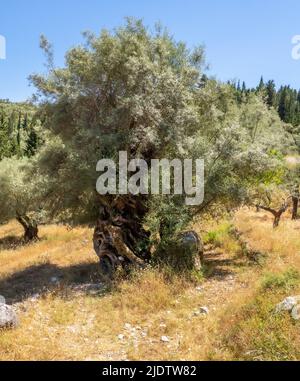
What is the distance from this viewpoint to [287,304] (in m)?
6.82

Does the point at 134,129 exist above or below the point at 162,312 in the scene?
above

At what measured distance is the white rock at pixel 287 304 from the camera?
6719 millimetres

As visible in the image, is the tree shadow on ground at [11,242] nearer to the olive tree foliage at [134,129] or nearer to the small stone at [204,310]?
the olive tree foliage at [134,129]

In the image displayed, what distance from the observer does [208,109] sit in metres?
13.3

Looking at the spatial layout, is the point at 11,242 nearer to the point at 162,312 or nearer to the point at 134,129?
the point at 134,129

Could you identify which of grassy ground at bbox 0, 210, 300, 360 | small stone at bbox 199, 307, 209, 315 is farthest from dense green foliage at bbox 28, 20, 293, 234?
small stone at bbox 199, 307, 209, 315

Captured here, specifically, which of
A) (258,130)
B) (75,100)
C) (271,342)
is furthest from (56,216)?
(258,130)

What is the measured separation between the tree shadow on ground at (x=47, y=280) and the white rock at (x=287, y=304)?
5.90 metres

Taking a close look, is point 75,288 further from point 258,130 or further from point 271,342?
point 258,130

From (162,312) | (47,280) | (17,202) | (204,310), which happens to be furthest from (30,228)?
(204,310)

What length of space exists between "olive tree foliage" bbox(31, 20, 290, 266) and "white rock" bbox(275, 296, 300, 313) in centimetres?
474

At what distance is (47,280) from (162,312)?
5404 millimetres

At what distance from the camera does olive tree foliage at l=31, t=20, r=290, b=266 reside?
11.2 m
